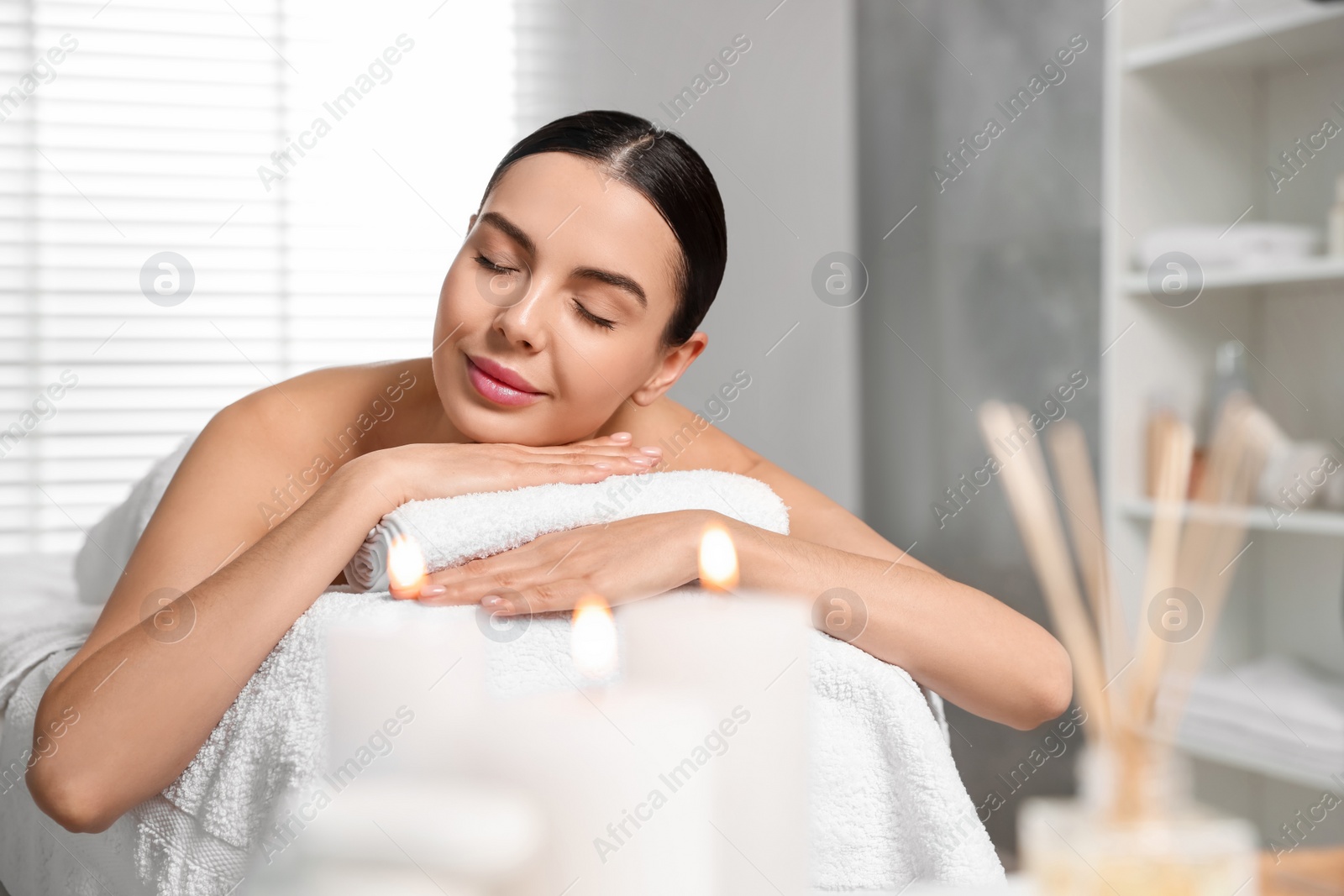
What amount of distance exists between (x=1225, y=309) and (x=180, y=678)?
1.61m

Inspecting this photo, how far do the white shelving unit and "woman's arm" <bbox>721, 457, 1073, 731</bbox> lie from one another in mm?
1005

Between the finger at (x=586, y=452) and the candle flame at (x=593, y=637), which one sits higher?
the finger at (x=586, y=452)

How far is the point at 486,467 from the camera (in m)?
0.69

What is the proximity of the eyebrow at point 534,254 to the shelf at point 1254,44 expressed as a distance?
1191 millimetres

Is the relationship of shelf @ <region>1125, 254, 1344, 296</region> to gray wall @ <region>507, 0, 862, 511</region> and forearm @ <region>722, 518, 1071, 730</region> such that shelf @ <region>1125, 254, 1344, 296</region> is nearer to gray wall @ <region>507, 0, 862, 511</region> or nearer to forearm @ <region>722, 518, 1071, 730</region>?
gray wall @ <region>507, 0, 862, 511</region>

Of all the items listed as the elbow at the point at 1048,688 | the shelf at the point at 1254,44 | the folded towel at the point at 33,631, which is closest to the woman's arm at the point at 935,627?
the elbow at the point at 1048,688

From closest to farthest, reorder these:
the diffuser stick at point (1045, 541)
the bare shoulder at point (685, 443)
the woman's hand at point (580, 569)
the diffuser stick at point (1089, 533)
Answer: the woman's hand at point (580, 569)
the bare shoulder at point (685, 443)
the diffuser stick at point (1089, 533)
the diffuser stick at point (1045, 541)

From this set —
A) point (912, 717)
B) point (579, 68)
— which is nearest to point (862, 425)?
point (579, 68)

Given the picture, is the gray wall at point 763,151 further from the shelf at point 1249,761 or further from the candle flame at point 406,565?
the candle flame at point 406,565

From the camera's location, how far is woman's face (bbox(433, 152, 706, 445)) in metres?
0.72

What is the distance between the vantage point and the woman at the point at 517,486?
61cm

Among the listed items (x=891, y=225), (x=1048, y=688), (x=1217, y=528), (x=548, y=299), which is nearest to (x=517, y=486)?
(x=548, y=299)

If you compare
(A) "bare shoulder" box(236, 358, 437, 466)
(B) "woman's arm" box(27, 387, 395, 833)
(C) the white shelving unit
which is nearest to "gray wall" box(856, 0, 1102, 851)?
(C) the white shelving unit

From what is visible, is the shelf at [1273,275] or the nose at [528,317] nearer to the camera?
the nose at [528,317]
